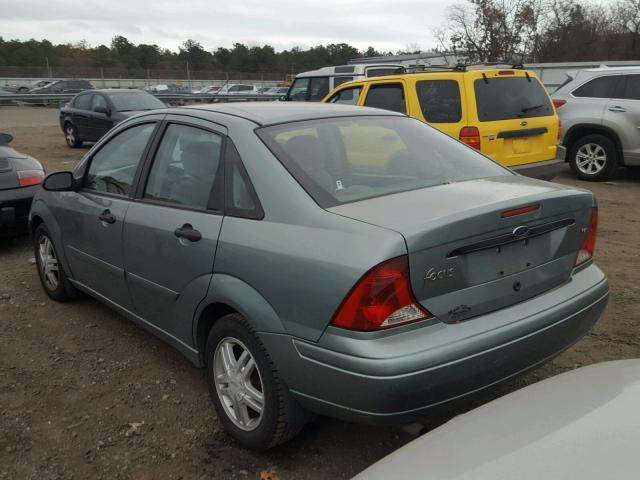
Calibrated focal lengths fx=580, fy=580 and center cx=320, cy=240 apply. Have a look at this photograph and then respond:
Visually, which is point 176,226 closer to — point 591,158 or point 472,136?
point 472,136

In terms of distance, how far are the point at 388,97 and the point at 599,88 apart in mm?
4327

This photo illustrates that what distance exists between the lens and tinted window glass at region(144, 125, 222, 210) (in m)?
2.94

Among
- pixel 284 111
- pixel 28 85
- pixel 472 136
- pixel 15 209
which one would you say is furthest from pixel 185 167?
pixel 28 85

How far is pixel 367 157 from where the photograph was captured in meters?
3.18

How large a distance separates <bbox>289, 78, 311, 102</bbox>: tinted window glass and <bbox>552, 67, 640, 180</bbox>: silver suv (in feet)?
16.4

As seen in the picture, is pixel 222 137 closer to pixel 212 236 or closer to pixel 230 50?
pixel 212 236

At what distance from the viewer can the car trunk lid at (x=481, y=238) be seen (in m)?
2.22

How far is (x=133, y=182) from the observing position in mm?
3465

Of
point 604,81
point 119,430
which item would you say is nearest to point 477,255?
point 119,430

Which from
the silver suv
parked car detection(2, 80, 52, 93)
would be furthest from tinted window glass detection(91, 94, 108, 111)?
parked car detection(2, 80, 52, 93)

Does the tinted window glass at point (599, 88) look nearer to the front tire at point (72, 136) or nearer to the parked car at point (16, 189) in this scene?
the parked car at point (16, 189)

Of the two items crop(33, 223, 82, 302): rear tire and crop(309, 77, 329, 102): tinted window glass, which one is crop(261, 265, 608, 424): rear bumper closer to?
crop(33, 223, 82, 302): rear tire

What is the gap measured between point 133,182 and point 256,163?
1.15 metres

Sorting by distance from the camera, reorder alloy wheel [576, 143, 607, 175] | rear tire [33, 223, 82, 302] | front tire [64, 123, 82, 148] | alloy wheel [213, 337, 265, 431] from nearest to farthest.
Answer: alloy wheel [213, 337, 265, 431]
rear tire [33, 223, 82, 302]
alloy wheel [576, 143, 607, 175]
front tire [64, 123, 82, 148]
